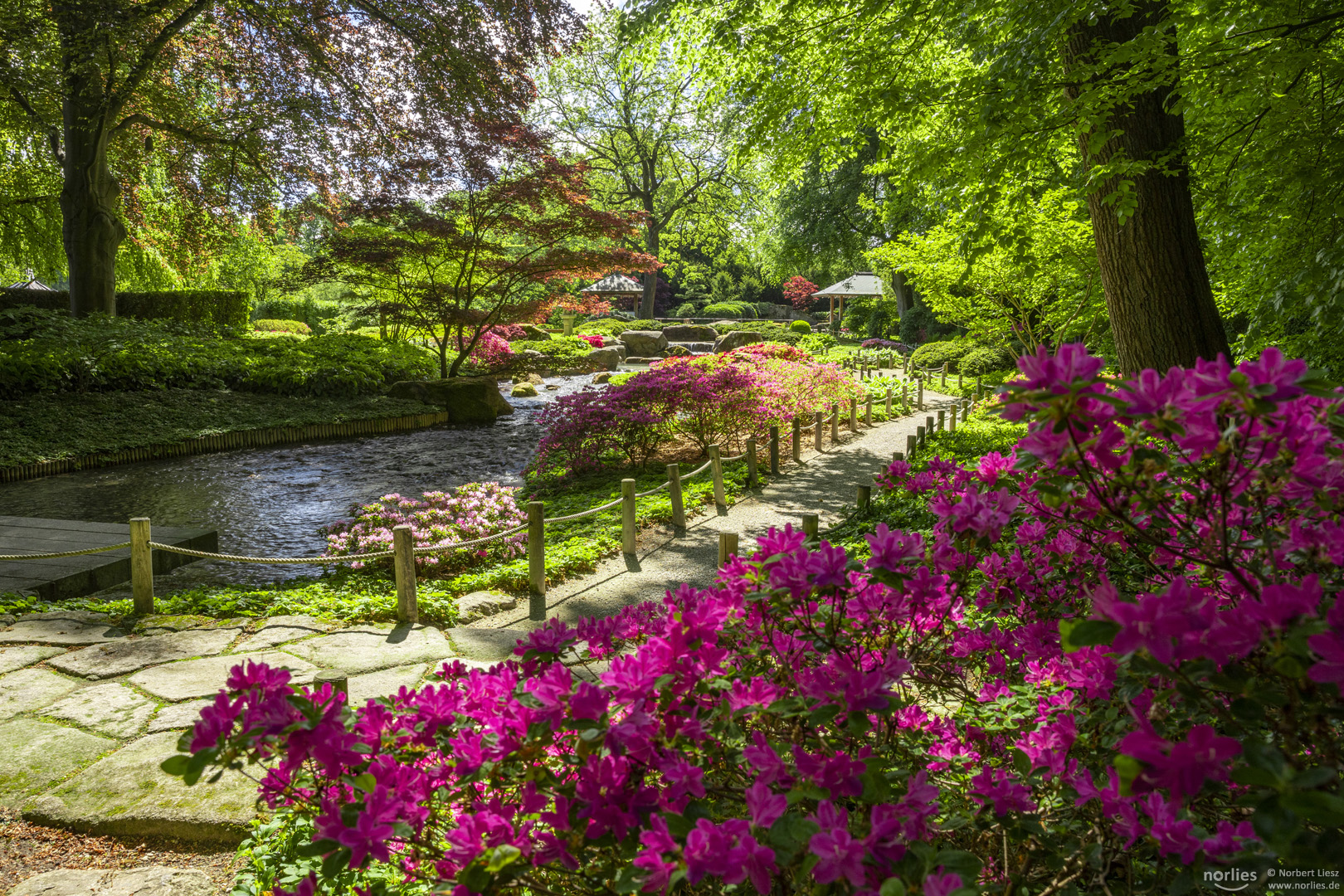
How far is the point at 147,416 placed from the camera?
11656mm

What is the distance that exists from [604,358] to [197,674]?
2196cm

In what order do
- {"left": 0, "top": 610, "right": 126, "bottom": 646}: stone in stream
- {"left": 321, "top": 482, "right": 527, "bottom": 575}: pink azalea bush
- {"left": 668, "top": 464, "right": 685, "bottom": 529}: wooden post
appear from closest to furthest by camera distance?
{"left": 0, "top": 610, "right": 126, "bottom": 646}: stone in stream → {"left": 321, "top": 482, "right": 527, "bottom": 575}: pink azalea bush → {"left": 668, "top": 464, "right": 685, "bottom": 529}: wooden post

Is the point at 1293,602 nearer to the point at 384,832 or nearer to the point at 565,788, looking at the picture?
the point at 565,788

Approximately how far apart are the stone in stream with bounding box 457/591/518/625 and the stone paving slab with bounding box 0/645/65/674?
2.24 m

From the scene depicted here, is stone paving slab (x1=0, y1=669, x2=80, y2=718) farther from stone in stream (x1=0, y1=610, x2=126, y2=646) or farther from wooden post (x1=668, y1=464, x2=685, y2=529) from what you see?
wooden post (x1=668, y1=464, x2=685, y2=529)

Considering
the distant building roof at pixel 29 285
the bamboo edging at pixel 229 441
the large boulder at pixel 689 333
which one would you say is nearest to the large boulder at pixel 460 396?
the bamboo edging at pixel 229 441

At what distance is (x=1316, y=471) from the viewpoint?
1.04 metres

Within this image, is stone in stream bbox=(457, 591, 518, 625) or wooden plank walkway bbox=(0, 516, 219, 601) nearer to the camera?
stone in stream bbox=(457, 591, 518, 625)

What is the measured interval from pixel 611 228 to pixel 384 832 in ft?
44.7

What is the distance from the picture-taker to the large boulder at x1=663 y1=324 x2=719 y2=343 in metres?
33.2

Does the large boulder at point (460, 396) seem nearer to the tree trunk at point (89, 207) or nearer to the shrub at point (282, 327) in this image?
the tree trunk at point (89, 207)

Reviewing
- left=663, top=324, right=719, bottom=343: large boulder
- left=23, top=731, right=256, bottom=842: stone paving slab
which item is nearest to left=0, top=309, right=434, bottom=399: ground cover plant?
left=23, top=731, right=256, bottom=842: stone paving slab

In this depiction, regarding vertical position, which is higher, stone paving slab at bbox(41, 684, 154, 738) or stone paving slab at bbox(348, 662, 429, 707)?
stone paving slab at bbox(41, 684, 154, 738)

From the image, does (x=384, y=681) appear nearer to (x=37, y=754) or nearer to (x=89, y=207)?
(x=37, y=754)
